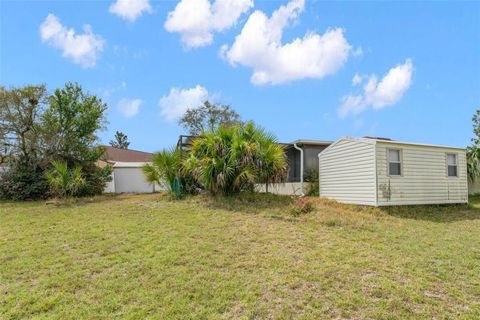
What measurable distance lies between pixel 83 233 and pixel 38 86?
1014 cm

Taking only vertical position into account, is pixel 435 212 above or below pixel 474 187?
below

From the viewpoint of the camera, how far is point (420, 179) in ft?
32.9

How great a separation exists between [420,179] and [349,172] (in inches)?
89.9

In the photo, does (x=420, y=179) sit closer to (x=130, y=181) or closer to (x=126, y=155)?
(x=130, y=181)

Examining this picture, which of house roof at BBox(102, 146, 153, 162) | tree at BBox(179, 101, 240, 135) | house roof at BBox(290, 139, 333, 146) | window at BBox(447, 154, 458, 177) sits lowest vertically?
window at BBox(447, 154, 458, 177)

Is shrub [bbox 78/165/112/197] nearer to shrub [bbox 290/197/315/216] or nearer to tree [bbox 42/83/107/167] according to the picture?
tree [bbox 42/83/107/167]

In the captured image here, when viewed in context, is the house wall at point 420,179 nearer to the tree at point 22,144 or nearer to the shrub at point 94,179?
the shrub at point 94,179

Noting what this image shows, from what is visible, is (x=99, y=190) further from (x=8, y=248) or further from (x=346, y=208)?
(x=346, y=208)

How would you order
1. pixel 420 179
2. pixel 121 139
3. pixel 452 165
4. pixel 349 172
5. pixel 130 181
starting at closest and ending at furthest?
pixel 420 179, pixel 349 172, pixel 452 165, pixel 130 181, pixel 121 139

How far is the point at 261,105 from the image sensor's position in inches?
578

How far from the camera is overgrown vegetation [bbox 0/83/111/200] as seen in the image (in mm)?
12641

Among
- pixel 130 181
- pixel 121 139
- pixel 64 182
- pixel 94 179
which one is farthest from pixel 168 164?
pixel 121 139

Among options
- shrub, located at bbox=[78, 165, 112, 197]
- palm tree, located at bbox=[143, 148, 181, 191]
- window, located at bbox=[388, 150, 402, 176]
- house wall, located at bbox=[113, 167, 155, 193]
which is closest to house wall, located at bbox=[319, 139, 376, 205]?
window, located at bbox=[388, 150, 402, 176]

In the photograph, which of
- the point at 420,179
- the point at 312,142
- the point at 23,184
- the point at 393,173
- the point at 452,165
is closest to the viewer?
the point at 393,173
